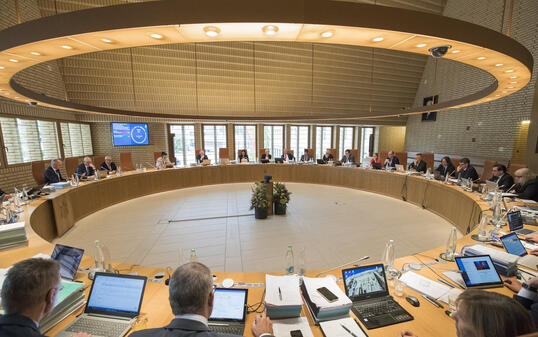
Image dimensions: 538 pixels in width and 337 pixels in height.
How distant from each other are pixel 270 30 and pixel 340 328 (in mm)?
2093

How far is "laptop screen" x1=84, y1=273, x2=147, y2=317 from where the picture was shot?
4.78ft

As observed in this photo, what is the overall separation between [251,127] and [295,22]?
11.2 m

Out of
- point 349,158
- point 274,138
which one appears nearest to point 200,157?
point 274,138

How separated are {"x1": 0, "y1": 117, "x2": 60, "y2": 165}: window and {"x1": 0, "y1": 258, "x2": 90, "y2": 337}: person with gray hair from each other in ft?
26.0

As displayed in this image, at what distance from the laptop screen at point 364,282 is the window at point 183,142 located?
11479mm

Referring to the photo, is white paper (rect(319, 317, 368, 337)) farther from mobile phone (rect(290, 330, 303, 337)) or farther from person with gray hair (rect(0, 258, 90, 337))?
person with gray hair (rect(0, 258, 90, 337))

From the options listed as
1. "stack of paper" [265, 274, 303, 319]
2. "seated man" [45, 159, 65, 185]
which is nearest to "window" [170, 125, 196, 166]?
"seated man" [45, 159, 65, 185]

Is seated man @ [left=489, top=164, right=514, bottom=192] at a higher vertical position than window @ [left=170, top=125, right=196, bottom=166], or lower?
lower

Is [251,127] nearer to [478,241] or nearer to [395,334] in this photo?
[478,241]

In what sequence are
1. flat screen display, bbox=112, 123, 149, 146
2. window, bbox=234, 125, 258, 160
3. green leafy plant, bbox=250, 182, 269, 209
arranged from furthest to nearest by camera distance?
window, bbox=234, 125, 258, 160, flat screen display, bbox=112, 123, 149, 146, green leafy plant, bbox=250, 182, 269, 209

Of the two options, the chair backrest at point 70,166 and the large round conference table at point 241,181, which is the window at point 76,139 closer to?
the chair backrest at point 70,166

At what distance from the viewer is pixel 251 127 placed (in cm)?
1253

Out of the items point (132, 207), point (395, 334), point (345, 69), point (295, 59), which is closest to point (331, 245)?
point (395, 334)

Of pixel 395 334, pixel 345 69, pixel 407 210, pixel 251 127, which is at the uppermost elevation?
pixel 345 69
